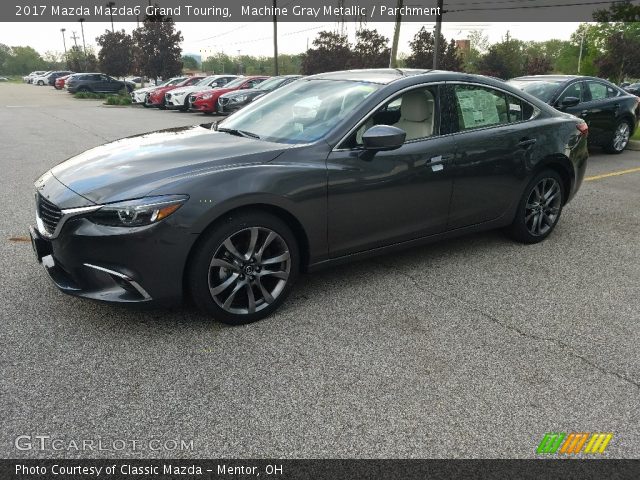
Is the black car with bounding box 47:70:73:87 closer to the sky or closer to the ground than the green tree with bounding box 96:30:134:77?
closer to the ground

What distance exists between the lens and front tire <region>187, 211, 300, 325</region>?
3.20m

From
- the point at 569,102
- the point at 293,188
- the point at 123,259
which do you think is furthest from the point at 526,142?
the point at 569,102

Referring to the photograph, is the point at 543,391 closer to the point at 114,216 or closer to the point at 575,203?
the point at 114,216

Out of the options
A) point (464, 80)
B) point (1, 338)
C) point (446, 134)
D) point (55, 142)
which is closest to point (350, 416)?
point (1, 338)

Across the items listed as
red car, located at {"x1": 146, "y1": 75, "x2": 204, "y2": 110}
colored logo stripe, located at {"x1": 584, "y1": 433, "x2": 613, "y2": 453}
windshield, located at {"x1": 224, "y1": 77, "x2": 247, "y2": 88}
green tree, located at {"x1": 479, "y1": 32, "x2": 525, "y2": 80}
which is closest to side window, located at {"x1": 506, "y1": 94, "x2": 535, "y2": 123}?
colored logo stripe, located at {"x1": 584, "y1": 433, "x2": 613, "y2": 453}

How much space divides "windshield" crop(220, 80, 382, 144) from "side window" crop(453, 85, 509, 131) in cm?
79

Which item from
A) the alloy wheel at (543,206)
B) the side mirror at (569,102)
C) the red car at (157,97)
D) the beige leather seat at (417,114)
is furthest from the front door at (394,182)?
the red car at (157,97)

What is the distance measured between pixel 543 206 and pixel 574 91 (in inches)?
219

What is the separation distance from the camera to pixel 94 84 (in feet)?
123

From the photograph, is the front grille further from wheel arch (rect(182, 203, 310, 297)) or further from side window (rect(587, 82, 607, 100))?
side window (rect(587, 82, 607, 100))

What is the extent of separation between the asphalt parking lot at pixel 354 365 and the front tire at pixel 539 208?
446 mm

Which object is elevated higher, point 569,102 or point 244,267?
point 569,102

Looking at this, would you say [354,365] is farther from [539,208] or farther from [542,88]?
[542,88]

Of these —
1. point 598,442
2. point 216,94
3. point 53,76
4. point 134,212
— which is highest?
point 53,76
